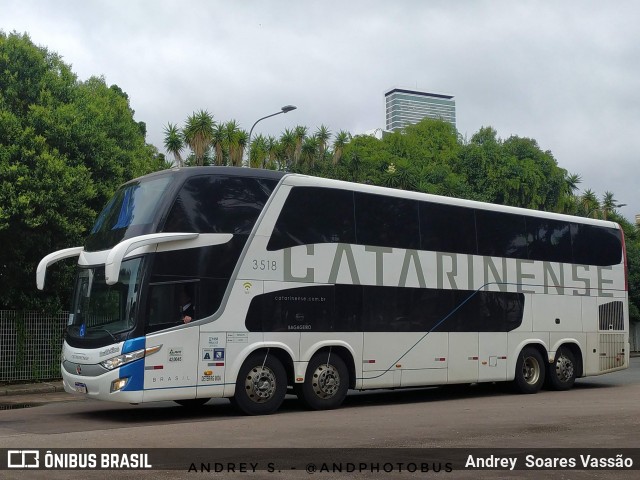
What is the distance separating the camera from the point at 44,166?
61.8 ft

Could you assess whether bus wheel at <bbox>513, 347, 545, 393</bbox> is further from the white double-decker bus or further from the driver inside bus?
the driver inside bus

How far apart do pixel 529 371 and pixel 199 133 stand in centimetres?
2435

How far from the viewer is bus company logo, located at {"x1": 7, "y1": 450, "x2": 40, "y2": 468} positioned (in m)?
8.14

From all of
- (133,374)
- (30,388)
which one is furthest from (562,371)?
(30,388)

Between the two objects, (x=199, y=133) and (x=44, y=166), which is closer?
(x=44, y=166)

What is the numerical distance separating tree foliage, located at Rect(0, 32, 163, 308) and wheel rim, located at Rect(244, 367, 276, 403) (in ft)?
25.8

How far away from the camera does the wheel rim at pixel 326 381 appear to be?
14.3 meters

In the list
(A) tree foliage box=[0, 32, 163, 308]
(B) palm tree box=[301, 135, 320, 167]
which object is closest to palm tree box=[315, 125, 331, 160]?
(B) palm tree box=[301, 135, 320, 167]

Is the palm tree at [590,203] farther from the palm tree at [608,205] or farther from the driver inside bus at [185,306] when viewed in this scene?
the driver inside bus at [185,306]

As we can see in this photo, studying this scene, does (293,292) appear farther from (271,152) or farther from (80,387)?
(271,152)

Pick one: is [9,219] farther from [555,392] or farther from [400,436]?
[555,392]

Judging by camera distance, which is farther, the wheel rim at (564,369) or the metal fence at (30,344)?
the metal fence at (30,344)

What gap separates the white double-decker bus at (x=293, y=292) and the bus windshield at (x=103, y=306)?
0.11 feet

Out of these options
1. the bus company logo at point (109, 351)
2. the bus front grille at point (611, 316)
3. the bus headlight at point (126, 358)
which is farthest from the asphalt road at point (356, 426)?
the bus front grille at point (611, 316)
